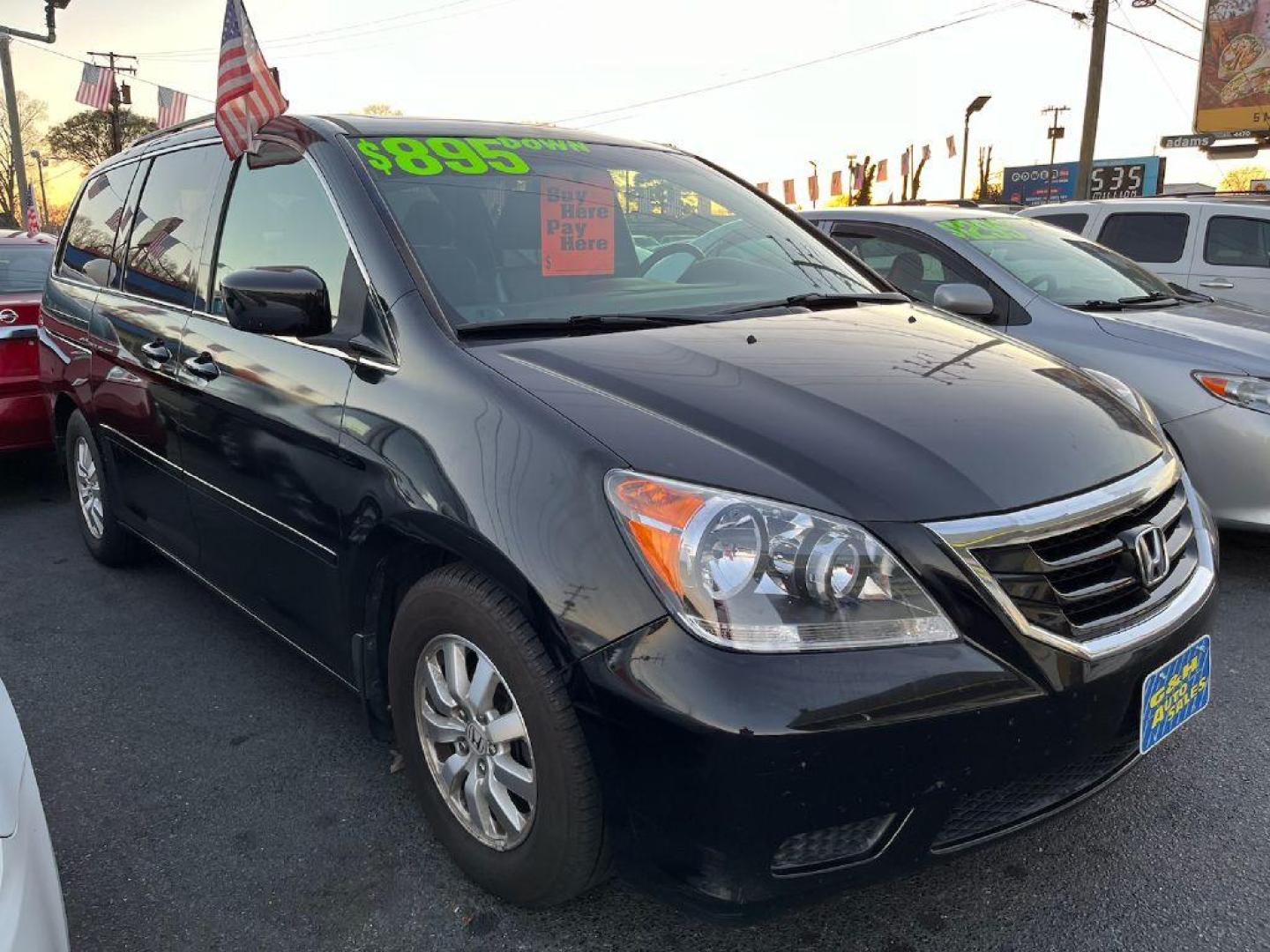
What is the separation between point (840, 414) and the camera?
2.00m

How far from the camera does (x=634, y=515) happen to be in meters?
1.74

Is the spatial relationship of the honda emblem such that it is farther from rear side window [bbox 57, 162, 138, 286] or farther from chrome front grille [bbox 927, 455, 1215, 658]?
rear side window [bbox 57, 162, 138, 286]

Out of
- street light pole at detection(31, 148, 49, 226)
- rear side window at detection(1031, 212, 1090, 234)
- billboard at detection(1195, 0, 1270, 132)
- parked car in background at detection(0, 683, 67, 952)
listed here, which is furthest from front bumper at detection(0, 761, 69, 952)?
street light pole at detection(31, 148, 49, 226)

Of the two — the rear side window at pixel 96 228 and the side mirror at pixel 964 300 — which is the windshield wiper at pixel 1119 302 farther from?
the rear side window at pixel 96 228

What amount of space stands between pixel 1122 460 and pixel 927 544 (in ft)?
2.21

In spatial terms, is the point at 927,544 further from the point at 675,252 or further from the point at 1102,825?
the point at 675,252

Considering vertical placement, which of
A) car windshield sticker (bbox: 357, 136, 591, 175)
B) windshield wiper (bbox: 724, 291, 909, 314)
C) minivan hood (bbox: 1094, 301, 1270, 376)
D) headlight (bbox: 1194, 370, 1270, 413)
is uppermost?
car windshield sticker (bbox: 357, 136, 591, 175)

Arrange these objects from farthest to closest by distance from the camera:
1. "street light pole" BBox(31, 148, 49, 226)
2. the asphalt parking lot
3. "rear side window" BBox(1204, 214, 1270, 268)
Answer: "street light pole" BBox(31, 148, 49, 226)
"rear side window" BBox(1204, 214, 1270, 268)
the asphalt parking lot

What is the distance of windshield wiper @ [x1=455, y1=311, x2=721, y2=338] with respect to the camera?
2301mm

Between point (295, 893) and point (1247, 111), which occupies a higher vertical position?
point (1247, 111)

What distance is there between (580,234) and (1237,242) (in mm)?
7274

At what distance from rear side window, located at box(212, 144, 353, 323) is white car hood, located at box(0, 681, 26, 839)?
1176 millimetres

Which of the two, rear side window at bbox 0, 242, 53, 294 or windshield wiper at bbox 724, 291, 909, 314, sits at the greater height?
windshield wiper at bbox 724, 291, 909, 314

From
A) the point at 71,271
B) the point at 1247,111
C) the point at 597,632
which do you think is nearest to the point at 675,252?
the point at 597,632
